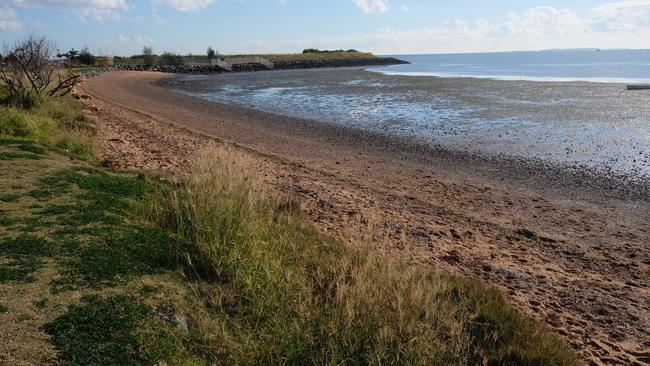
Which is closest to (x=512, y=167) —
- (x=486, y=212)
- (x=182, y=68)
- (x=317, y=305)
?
(x=486, y=212)

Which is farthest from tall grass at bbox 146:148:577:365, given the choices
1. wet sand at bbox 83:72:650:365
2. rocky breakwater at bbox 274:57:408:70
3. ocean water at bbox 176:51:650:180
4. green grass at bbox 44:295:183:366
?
rocky breakwater at bbox 274:57:408:70

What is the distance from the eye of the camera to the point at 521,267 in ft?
25.8

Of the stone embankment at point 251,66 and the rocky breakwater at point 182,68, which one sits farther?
the stone embankment at point 251,66

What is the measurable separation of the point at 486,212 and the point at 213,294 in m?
7.57

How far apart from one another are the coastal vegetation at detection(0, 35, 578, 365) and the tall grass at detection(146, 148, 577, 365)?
0.02 meters

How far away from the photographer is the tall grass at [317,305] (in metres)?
4.39

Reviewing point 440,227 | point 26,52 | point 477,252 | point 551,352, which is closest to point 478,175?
point 440,227

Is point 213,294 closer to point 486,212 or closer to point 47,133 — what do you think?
point 486,212

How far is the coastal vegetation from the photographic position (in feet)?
13.5

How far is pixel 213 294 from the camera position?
5160mm

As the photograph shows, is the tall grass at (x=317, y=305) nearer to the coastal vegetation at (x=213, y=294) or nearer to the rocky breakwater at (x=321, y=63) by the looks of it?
the coastal vegetation at (x=213, y=294)

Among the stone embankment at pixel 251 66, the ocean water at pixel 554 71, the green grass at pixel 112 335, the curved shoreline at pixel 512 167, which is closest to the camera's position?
the green grass at pixel 112 335

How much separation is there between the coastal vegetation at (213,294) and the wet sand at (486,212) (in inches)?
42.6

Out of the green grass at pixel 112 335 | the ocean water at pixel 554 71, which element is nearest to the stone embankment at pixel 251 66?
the ocean water at pixel 554 71
